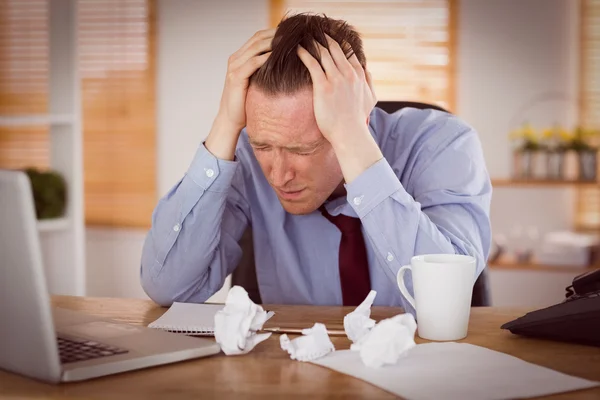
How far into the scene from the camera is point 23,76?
540 centimetres

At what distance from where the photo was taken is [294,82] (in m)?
1.63

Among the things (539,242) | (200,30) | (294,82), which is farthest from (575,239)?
(294,82)

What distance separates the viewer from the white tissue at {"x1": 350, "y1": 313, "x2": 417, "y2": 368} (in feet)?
3.62

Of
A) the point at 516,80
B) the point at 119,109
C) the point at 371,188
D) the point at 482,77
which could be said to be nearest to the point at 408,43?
the point at 482,77

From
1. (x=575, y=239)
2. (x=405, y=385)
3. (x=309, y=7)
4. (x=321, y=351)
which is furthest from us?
(x=309, y=7)

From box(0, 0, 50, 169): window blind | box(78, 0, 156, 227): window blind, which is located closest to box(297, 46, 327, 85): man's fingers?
box(78, 0, 156, 227): window blind

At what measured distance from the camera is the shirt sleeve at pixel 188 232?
1.74 m

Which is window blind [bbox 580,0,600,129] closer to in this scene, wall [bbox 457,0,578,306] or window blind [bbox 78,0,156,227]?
wall [bbox 457,0,578,306]

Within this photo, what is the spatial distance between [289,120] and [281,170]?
0.10 m

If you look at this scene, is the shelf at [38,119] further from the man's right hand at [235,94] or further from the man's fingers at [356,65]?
the man's fingers at [356,65]

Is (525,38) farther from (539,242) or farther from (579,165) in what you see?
(539,242)

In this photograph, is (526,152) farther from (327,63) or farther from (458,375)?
(458,375)

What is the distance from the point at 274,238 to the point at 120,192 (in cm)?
358

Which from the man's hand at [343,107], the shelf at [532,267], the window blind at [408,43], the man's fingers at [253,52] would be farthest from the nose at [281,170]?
the window blind at [408,43]
